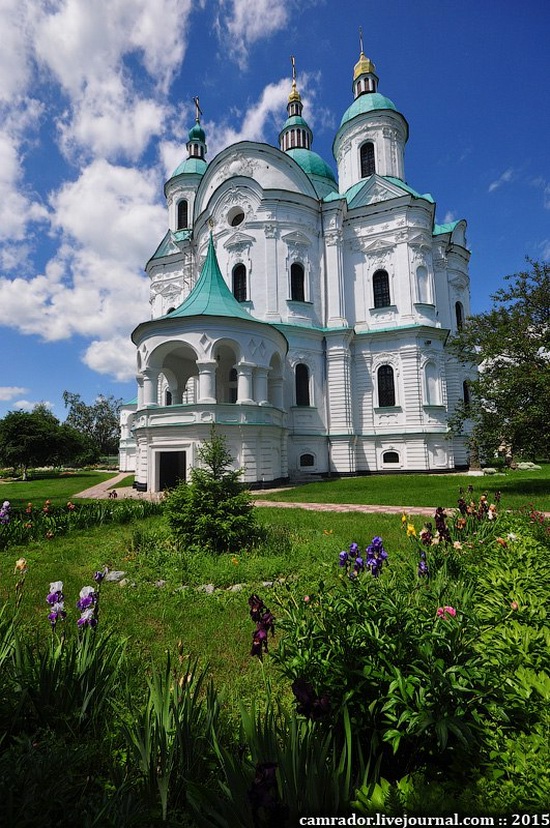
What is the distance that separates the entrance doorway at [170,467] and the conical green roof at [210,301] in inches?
228

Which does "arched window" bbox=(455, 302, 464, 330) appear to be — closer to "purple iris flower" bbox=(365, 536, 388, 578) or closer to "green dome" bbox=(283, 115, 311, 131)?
"green dome" bbox=(283, 115, 311, 131)

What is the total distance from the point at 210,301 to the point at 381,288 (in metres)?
11.1

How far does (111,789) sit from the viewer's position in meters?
2.00

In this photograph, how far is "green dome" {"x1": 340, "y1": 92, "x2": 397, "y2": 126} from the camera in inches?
1060

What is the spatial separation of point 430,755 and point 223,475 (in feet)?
21.4

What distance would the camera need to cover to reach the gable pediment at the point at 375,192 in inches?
938

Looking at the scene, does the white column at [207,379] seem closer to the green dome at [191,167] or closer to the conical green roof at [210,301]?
the conical green roof at [210,301]

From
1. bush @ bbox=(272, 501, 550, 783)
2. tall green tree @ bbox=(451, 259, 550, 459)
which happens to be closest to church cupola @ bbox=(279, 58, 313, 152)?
tall green tree @ bbox=(451, 259, 550, 459)

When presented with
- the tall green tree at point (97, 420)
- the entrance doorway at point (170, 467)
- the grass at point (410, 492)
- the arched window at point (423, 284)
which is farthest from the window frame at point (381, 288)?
the tall green tree at point (97, 420)

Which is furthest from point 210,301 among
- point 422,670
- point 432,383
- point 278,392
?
point 422,670

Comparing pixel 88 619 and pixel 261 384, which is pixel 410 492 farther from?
pixel 88 619

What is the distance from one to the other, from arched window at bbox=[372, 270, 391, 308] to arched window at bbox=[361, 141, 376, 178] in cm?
798

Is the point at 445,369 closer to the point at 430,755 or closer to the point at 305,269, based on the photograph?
the point at 305,269

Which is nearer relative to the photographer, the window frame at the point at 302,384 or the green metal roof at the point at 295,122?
the window frame at the point at 302,384
